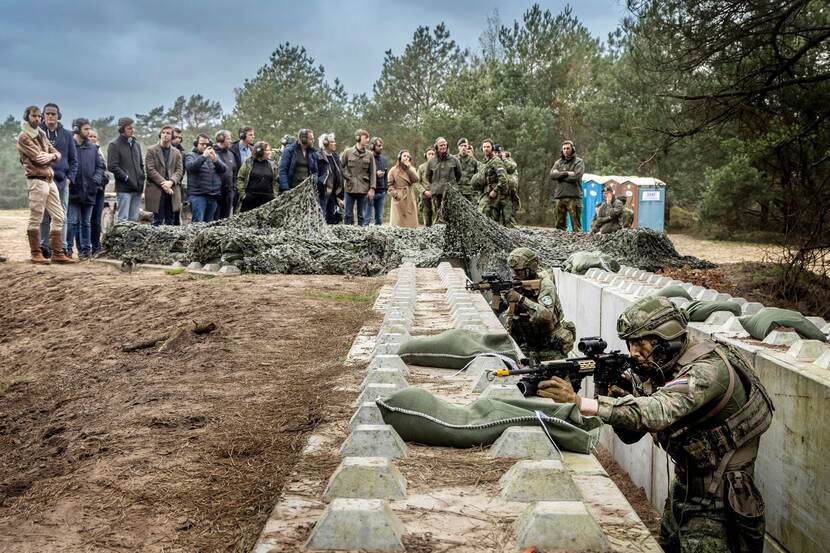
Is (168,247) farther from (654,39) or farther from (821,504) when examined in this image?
(821,504)

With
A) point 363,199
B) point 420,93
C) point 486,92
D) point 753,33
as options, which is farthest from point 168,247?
point 420,93

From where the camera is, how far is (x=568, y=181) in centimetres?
1678

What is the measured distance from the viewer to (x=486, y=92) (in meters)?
29.3

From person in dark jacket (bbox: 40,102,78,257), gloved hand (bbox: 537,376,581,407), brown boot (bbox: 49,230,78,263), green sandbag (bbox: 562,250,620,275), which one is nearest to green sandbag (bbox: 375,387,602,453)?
gloved hand (bbox: 537,376,581,407)

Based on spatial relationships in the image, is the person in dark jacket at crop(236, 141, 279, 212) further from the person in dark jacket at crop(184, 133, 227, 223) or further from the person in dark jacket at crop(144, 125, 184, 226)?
the person in dark jacket at crop(144, 125, 184, 226)

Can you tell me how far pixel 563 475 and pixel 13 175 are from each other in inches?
1977

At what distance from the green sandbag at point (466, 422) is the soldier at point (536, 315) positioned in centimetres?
361

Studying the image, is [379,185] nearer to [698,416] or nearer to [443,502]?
[698,416]

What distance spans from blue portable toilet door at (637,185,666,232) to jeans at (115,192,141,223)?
12514 millimetres

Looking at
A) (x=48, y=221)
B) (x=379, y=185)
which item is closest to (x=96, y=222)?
(x=48, y=221)

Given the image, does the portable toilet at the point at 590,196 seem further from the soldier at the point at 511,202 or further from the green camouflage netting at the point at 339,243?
the green camouflage netting at the point at 339,243

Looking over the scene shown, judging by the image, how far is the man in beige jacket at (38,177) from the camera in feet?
36.5

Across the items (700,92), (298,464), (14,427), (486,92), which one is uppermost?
(486,92)

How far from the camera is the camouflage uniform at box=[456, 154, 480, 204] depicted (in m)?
16.8
